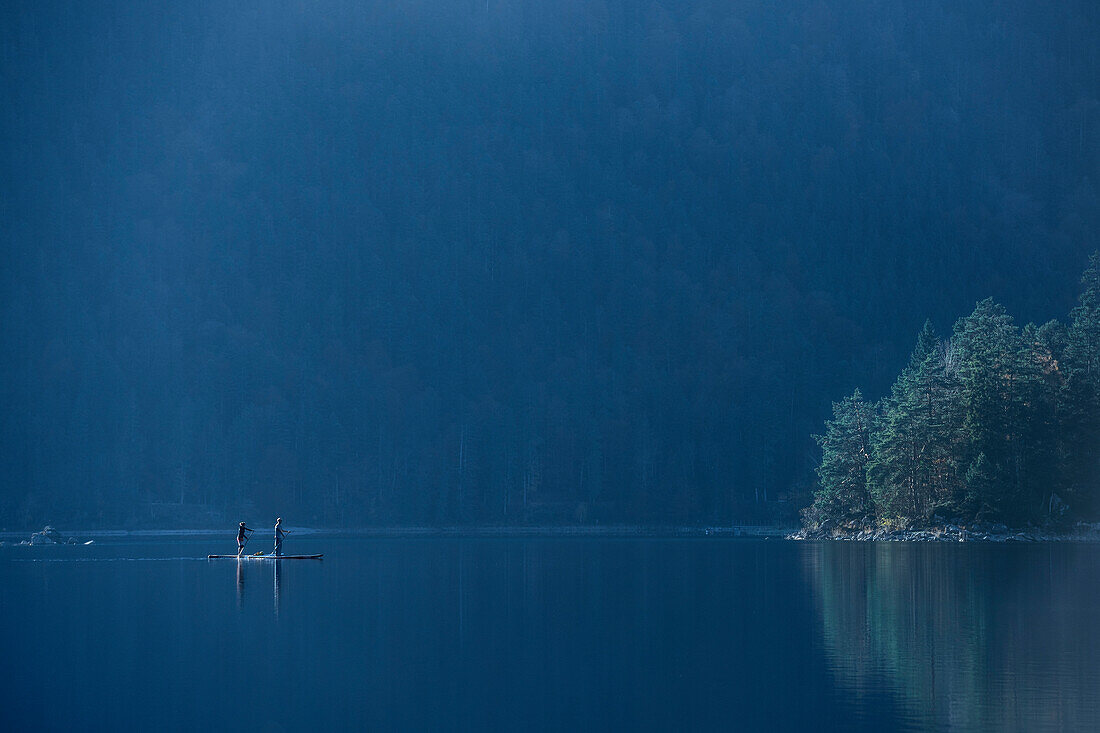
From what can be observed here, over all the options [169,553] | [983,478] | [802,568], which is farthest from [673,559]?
[169,553]

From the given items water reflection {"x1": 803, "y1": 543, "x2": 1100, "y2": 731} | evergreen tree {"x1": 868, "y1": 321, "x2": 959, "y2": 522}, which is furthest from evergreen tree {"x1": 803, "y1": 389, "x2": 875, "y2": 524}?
water reflection {"x1": 803, "y1": 543, "x2": 1100, "y2": 731}

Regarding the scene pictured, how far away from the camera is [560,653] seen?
23922mm

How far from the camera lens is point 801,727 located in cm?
1673

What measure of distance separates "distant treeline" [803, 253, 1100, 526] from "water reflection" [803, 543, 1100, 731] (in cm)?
3452

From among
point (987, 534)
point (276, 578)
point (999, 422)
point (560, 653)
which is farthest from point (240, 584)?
point (999, 422)

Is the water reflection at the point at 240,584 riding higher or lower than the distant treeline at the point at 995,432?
lower

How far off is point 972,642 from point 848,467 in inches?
2790

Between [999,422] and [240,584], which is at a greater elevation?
[999,422]

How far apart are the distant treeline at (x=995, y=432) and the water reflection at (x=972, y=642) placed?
113 ft

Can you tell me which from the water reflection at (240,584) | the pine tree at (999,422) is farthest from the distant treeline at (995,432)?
the water reflection at (240,584)

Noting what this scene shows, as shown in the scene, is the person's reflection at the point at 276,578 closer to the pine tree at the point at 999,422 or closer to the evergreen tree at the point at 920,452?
the evergreen tree at the point at 920,452

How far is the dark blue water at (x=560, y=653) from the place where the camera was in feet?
58.6

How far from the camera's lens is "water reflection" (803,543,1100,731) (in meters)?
17.8

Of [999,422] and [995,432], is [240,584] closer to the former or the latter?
[995,432]
